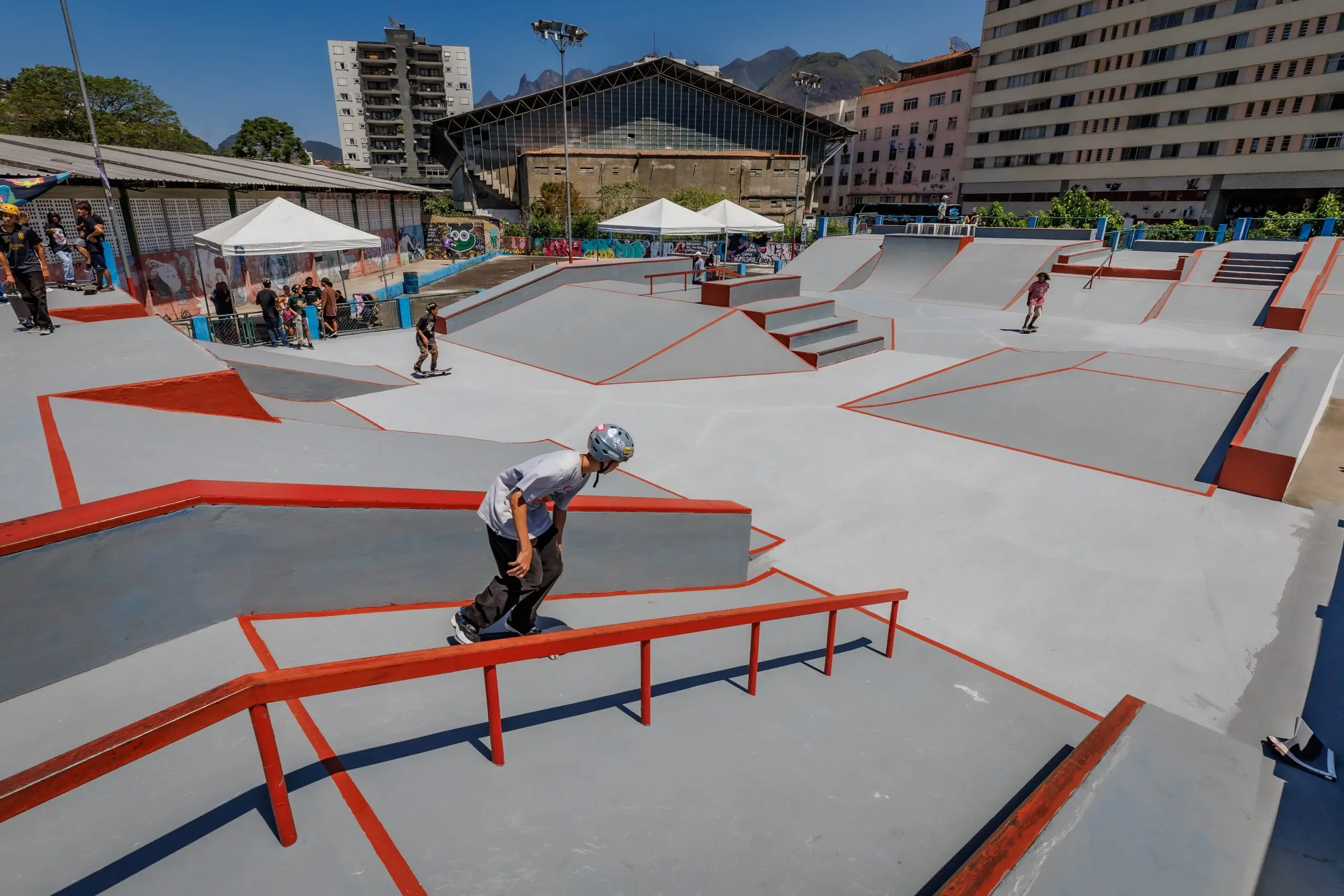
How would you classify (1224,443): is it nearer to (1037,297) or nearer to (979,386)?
(979,386)

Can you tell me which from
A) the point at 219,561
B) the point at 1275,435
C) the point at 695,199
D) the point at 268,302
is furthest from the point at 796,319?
the point at 695,199

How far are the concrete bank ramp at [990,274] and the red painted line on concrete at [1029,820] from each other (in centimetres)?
2115

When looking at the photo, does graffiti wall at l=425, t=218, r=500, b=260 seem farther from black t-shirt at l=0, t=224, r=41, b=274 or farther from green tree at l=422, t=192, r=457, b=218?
black t-shirt at l=0, t=224, r=41, b=274

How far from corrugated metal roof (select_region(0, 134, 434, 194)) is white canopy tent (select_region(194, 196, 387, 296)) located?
13.1 feet

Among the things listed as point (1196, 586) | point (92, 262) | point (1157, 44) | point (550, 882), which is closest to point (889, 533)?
point (1196, 586)

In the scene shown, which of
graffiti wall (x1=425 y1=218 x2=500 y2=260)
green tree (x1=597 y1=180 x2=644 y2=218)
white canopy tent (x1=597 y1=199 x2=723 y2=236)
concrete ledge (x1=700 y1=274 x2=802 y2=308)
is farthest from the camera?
green tree (x1=597 y1=180 x2=644 y2=218)

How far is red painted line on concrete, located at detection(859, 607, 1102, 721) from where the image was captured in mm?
4368

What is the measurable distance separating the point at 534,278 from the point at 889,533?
559 inches

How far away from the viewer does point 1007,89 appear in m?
61.4

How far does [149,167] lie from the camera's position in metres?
21.5

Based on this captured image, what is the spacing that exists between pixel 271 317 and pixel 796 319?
488 inches

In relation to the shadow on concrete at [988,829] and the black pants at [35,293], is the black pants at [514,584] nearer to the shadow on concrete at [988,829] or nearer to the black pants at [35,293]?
the shadow on concrete at [988,829]

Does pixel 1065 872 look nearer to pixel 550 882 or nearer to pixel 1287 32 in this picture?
pixel 550 882

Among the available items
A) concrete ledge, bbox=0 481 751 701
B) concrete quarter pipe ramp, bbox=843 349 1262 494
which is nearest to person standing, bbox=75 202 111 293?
concrete ledge, bbox=0 481 751 701
